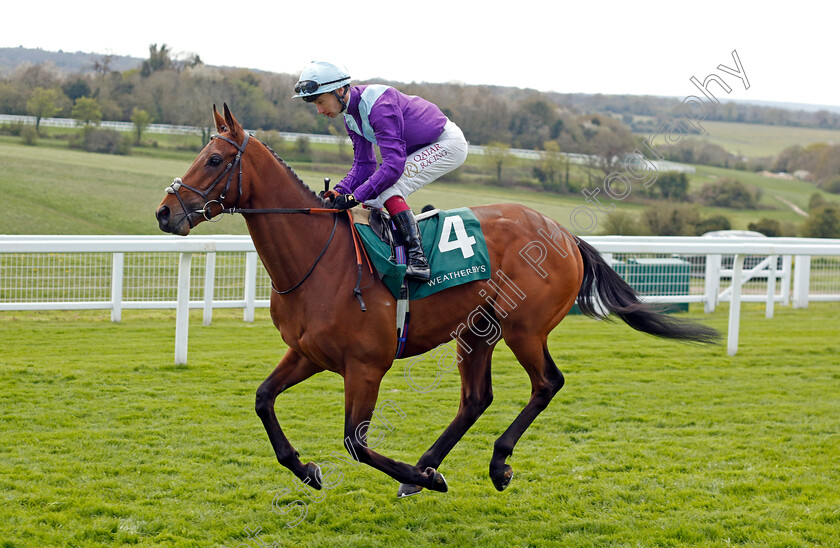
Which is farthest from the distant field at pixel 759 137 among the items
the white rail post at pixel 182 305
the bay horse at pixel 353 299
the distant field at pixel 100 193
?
the bay horse at pixel 353 299

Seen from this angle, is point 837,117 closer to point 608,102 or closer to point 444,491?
point 608,102

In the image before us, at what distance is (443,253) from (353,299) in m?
0.50

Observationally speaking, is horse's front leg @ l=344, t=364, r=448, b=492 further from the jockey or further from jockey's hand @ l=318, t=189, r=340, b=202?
jockey's hand @ l=318, t=189, r=340, b=202

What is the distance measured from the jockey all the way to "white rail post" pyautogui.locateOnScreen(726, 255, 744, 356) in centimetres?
407

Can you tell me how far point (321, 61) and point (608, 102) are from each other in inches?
1334

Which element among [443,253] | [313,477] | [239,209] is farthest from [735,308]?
[239,209]

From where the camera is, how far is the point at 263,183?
3223 mm

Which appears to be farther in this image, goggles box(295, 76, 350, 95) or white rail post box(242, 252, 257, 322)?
white rail post box(242, 252, 257, 322)

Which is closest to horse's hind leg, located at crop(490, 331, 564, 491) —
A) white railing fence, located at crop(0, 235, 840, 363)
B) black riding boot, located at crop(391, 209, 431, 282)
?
black riding boot, located at crop(391, 209, 431, 282)

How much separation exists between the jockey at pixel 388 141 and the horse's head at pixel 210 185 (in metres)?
0.35

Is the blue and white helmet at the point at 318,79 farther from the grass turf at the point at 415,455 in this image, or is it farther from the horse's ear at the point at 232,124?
the grass turf at the point at 415,455

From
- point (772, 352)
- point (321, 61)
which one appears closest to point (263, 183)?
point (321, 61)

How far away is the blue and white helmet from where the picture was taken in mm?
3219

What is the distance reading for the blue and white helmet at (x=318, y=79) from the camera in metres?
3.22
